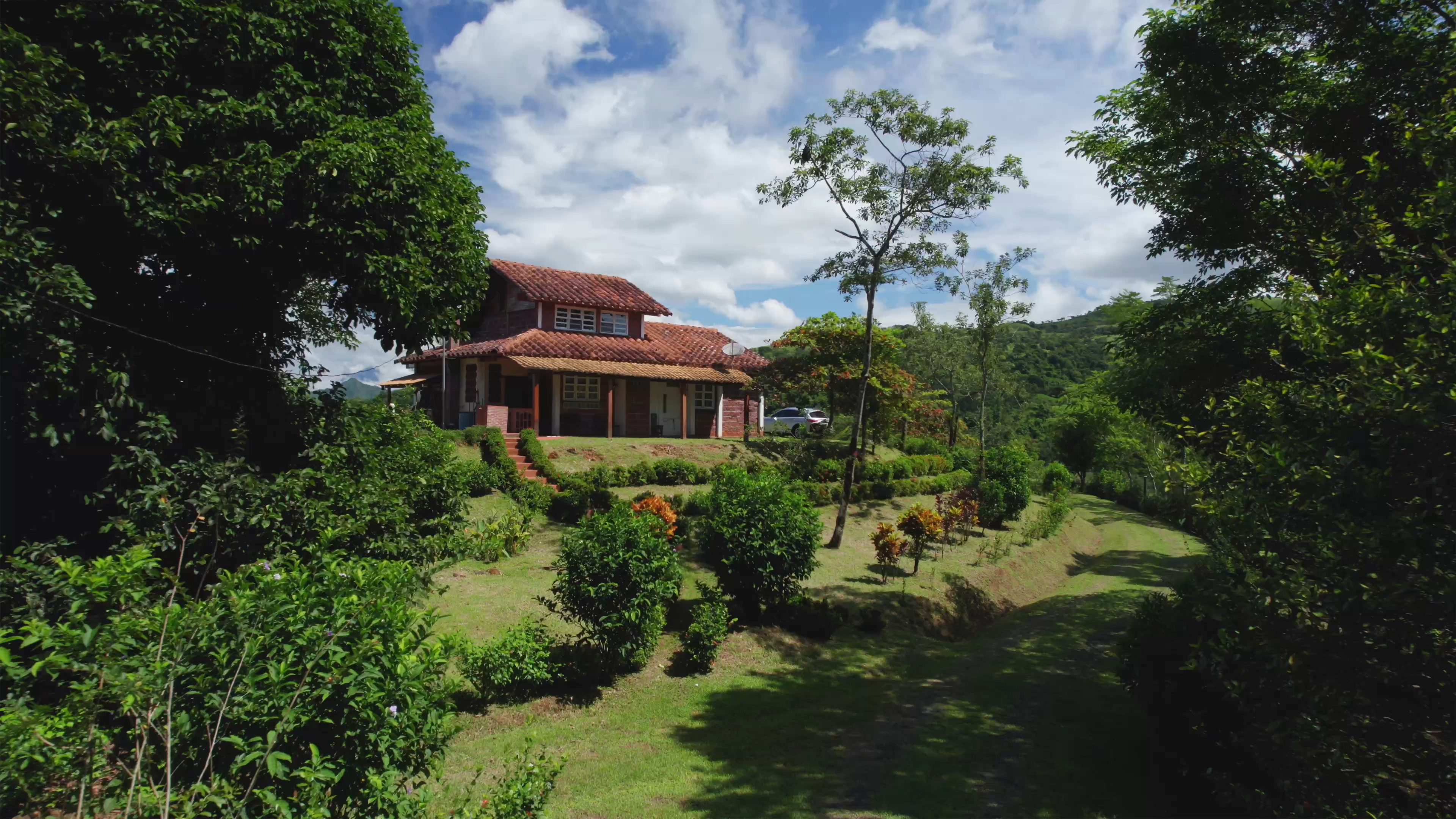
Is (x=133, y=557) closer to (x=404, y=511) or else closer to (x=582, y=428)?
(x=404, y=511)

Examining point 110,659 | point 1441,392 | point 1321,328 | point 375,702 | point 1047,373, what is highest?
point 1047,373

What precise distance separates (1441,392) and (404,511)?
8575 millimetres

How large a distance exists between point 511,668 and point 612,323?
22.0m

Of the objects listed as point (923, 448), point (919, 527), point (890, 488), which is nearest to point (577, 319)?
point (890, 488)

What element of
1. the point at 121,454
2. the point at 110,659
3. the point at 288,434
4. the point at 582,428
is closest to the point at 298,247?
the point at 288,434

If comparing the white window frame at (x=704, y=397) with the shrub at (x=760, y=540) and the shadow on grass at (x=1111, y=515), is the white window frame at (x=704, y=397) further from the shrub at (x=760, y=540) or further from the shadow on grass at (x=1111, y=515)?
the shrub at (x=760, y=540)

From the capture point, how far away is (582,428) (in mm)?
28141

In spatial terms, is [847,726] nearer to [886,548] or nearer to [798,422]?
[886,548]

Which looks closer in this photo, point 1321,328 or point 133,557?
point 133,557

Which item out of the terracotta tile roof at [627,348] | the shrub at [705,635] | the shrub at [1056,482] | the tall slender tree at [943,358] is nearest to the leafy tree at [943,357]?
the tall slender tree at [943,358]

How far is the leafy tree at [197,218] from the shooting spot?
225 inches

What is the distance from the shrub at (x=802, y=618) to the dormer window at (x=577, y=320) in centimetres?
1846

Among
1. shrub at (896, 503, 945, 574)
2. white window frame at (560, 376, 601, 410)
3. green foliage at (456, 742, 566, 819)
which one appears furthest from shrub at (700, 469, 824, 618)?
white window frame at (560, 376, 601, 410)

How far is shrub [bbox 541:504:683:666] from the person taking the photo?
9.45 metres
